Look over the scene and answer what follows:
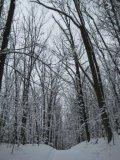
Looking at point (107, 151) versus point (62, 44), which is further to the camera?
point (62, 44)

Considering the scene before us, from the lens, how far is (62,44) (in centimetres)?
2767

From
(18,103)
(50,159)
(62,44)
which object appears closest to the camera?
(18,103)

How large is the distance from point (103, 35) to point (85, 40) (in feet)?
14.2

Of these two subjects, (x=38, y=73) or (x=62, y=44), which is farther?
(x=38, y=73)

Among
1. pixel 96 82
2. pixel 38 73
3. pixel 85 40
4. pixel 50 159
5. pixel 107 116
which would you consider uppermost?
pixel 38 73

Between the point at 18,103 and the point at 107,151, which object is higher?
the point at 18,103

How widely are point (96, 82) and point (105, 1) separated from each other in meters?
4.12

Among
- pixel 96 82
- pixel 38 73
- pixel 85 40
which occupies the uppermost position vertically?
pixel 38 73

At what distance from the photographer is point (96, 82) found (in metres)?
13.0

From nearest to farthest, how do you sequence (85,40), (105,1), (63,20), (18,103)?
(18,103)
(105,1)
(85,40)
(63,20)

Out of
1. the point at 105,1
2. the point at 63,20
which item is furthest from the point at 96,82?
the point at 63,20

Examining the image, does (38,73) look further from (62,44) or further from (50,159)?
(50,159)

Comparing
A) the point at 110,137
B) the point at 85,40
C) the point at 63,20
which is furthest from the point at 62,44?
the point at 110,137

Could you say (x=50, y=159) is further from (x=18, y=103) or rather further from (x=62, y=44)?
(x=62, y=44)
